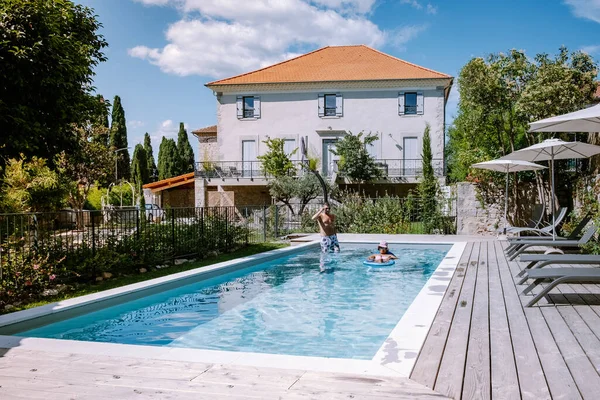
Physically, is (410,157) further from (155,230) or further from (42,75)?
(42,75)

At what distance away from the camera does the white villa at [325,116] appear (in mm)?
29453

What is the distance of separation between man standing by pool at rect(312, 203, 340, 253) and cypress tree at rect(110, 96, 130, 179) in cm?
3253

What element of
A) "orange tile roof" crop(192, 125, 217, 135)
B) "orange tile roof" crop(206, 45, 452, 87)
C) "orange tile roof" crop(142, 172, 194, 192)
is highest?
"orange tile roof" crop(206, 45, 452, 87)

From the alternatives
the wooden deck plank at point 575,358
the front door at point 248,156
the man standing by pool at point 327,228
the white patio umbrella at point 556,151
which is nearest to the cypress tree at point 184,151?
the front door at point 248,156

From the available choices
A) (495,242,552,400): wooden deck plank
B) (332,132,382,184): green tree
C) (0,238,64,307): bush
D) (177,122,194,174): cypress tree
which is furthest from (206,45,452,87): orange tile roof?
(495,242,552,400): wooden deck plank

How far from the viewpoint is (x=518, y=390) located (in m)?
3.19

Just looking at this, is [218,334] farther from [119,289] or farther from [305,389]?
[305,389]

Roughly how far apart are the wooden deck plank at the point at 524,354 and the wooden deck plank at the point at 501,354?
0.03 metres

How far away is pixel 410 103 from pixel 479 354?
27.3 m

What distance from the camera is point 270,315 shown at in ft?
25.3

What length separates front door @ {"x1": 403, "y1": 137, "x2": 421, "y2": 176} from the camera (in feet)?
95.6

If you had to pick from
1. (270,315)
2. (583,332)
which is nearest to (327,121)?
(270,315)

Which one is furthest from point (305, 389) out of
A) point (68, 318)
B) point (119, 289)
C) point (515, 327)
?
point (119, 289)

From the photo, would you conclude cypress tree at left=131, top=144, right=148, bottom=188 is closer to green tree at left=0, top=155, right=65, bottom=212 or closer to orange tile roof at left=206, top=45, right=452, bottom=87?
orange tile roof at left=206, top=45, right=452, bottom=87
